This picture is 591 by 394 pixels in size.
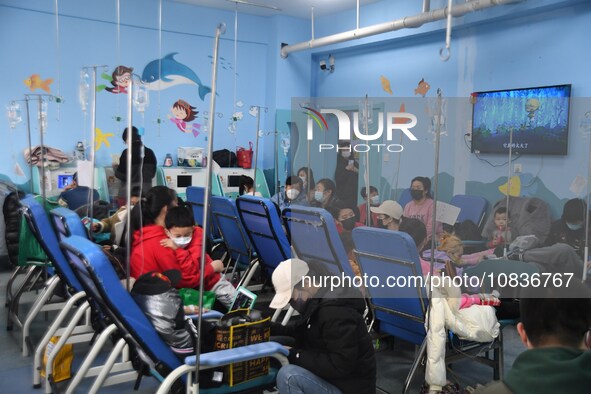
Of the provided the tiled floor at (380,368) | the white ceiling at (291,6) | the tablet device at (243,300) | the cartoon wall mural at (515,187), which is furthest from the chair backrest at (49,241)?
the white ceiling at (291,6)

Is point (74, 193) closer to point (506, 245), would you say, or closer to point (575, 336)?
point (506, 245)

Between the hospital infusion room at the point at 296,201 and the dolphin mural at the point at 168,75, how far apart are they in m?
0.03

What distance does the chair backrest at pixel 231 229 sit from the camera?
13.8ft

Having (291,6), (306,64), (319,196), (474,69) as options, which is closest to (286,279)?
(319,196)

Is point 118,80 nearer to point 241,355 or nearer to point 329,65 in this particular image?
point 329,65

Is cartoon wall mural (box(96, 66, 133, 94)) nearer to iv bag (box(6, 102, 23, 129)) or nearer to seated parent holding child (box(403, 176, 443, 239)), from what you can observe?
iv bag (box(6, 102, 23, 129))

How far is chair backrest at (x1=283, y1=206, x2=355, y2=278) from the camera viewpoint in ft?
10.5

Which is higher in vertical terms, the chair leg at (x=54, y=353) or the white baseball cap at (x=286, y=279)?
the white baseball cap at (x=286, y=279)

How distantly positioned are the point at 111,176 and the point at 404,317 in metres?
4.63

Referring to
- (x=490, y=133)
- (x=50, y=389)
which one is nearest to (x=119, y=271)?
(x=50, y=389)

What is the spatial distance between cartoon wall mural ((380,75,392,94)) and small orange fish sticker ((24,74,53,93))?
4100 mm

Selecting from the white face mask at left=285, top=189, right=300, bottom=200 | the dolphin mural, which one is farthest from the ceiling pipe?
the white face mask at left=285, top=189, right=300, bottom=200

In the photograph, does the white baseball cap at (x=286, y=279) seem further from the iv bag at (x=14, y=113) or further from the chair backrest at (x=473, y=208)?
the iv bag at (x=14, y=113)

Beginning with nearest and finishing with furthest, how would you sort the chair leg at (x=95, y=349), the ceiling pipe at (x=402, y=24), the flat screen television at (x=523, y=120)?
the chair leg at (x=95, y=349) → the ceiling pipe at (x=402, y=24) → the flat screen television at (x=523, y=120)
